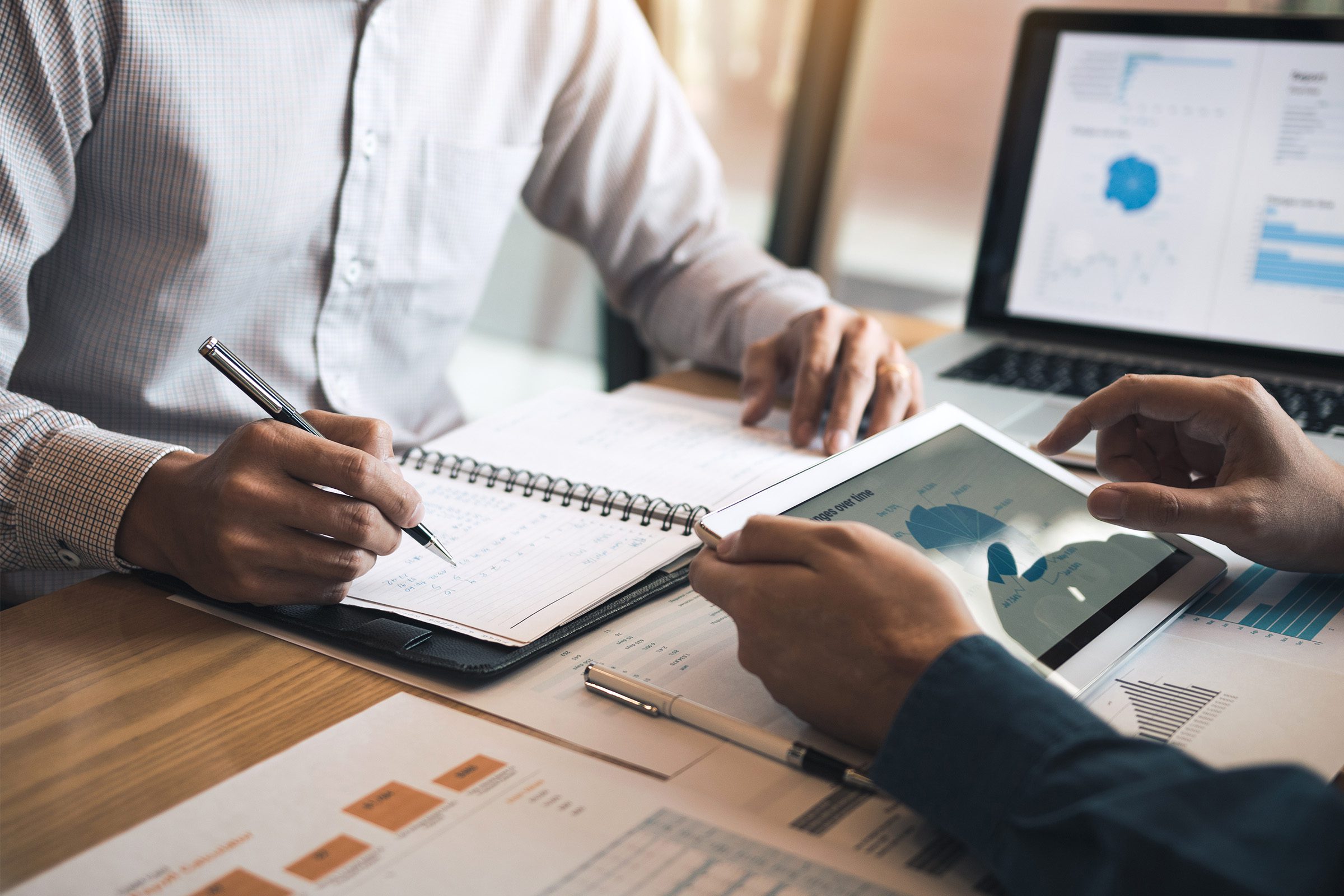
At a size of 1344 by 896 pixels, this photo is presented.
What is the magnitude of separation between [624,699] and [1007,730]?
207mm

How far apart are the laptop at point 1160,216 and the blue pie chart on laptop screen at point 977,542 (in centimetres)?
44

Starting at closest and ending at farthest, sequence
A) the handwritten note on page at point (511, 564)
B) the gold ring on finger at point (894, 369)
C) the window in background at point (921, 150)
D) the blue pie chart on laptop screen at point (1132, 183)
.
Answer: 1. the handwritten note on page at point (511, 564)
2. the gold ring on finger at point (894, 369)
3. the blue pie chart on laptop screen at point (1132, 183)
4. the window in background at point (921, 150)

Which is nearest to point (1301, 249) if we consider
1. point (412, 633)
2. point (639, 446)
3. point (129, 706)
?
point (639, 446)

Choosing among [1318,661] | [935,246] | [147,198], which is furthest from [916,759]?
[935,246]

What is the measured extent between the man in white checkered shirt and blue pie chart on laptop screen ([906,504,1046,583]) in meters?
0.29

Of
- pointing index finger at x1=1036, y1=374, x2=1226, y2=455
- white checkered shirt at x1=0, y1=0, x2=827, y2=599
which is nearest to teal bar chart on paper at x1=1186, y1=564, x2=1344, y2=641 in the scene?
pointing index finger at x1=1036, y1=374, x2=1226, y2=455

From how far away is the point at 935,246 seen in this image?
93.4 inches

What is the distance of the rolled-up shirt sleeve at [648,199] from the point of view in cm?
127

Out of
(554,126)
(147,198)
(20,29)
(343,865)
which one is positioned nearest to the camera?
(343,865)

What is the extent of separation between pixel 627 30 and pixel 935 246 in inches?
49.8

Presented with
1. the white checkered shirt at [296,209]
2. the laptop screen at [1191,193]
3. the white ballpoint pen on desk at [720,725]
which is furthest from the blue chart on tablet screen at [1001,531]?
the laptop screen at [1191,193]

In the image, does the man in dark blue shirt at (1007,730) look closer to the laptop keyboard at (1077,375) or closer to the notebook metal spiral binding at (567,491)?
the notebook metal spiral binding at (567,491)

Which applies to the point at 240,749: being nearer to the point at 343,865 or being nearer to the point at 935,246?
the point at 343,865

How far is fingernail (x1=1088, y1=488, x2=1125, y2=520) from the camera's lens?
0.67 m
